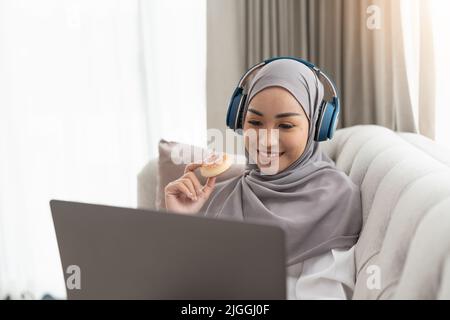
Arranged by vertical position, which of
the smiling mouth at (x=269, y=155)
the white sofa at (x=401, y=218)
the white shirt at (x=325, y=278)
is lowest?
the white shirt at (x=325, y=278)

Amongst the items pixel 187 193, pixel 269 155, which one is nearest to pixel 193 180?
pixel 187 193

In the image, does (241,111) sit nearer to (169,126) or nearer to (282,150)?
(282,150)

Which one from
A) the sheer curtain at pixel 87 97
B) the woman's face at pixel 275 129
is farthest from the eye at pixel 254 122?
the sheer curtain at pixel 87 97

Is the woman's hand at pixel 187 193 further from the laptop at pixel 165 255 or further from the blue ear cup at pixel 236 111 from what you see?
the laptop at pixel 165 255

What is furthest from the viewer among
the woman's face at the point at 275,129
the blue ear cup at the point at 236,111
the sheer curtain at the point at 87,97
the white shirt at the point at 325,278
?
the sheer curtain at the point at 87,97

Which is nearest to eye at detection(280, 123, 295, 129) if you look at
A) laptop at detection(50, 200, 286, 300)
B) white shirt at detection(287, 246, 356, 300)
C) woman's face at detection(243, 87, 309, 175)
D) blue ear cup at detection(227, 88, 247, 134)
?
woman's face at detection(243, 87, 309, 175)

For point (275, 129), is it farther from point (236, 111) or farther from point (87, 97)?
point (87, 97)

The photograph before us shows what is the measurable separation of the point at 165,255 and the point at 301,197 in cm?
64

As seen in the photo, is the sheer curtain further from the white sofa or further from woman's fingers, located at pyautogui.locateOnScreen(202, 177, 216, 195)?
woman's fingers, located at pyautogui.locateOnScreen(202, 177, 216, 195)

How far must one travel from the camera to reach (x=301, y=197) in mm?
1424

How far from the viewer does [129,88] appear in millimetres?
2785

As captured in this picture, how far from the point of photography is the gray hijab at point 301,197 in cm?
137

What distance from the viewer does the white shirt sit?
1.30m
